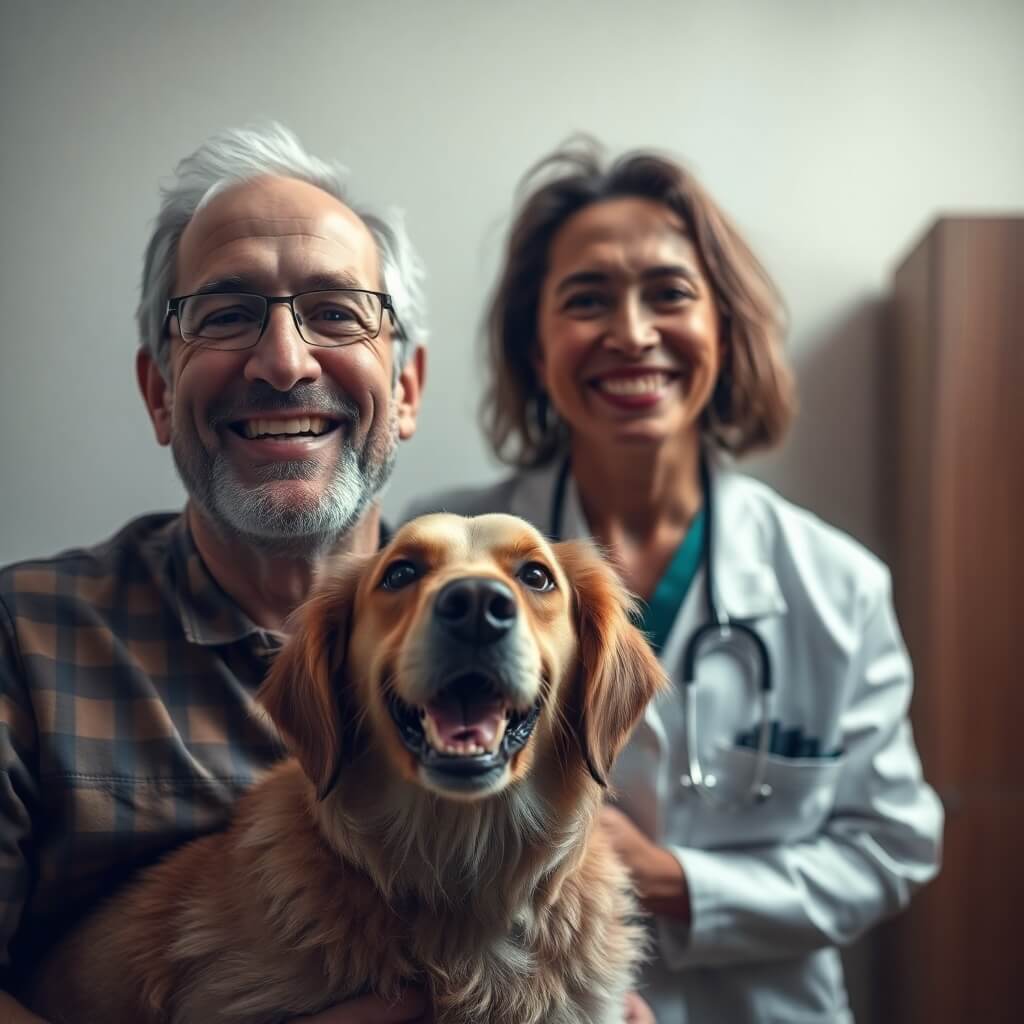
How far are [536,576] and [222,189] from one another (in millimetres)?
620

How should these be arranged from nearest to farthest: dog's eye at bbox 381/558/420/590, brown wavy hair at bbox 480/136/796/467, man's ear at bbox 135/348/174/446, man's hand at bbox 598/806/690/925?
1. dog's eye at bbox 381/558/420/590
2. man's ear at bbox 135/348/174/446
3. man's hand at bbox 598/806/690/925
4. brown wavy hair at bbox 480/136/796/467

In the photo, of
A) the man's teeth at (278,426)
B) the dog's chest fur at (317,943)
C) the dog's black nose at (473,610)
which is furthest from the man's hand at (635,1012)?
the man's teeth at (278,426)

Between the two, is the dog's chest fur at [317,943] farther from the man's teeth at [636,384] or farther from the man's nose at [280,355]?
the man's teeth at [636,384]

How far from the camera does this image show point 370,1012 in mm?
946

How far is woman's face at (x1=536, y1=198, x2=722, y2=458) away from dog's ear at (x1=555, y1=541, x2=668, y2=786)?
53 cm

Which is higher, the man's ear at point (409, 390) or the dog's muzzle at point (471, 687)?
the man's ear at point (409, 390)

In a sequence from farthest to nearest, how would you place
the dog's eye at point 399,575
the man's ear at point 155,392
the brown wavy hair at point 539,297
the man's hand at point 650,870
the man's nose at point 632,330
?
1. the brown wavy hair at point 539,297
2. the man's nose at point 632,330
3. the man's hand at point 650,870
4. the man's ear at point 155,392
5. the dog's eye at point 399,575

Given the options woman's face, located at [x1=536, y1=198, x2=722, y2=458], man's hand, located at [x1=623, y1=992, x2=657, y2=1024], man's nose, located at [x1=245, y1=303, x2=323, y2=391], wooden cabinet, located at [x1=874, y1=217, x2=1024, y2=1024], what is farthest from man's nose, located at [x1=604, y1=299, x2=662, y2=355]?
man's hand, located at [x1=623, y1=992, x2=657, y2=1024]

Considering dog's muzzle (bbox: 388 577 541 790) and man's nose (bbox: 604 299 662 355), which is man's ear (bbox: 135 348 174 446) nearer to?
dog's muzzle (bbox: 388 577 541 790)

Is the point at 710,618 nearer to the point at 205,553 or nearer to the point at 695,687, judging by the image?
the point at 695,687

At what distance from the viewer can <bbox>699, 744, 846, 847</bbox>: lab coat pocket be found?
4.85 feet

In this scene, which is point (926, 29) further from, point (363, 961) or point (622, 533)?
point (363, 961)

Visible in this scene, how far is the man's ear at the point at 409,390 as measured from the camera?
4.28 ft

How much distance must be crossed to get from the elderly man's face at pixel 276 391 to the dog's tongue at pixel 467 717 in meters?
0.33
